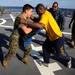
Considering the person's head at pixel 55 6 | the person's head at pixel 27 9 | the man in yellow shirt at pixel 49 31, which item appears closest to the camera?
the man in yellow shirt at pixel 49 31

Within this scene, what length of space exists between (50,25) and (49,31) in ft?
0.76

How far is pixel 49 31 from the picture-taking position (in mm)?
4914

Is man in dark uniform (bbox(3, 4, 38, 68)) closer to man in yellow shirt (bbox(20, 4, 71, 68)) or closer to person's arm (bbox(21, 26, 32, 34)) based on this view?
person's arm (bbox(21, 26, 32, 34))

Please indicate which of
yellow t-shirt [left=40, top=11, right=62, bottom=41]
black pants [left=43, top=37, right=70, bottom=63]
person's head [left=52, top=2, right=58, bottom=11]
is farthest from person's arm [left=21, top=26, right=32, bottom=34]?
person's head [left=52, top=2, right=58, bottom=11]

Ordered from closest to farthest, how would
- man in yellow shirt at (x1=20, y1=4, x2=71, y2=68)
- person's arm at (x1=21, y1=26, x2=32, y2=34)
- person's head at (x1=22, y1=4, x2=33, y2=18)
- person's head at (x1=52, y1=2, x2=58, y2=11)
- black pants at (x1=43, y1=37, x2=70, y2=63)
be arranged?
man in yellow shirt at (x1=20, y1=4, x2=71, y2=68)
person's arm at (x1=21, y1=26, x2=32, y2=34)
person's head at (x1=22, y1=4, x2=33, y2=18)
black pants at (x1=43, y1=37, x2=70, y2=63)
person's head at (x1=52, y1=2, x2=58, y2=11)

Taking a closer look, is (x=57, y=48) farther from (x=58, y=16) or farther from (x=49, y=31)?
(x=58, y=16)

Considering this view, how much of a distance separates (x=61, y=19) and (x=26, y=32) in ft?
10.00

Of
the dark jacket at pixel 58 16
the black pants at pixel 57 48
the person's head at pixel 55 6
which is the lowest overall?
the black pants at pixel 57 48

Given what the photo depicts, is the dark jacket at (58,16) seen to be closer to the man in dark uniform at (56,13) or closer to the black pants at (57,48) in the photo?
the man in dark uniform at (56,13)

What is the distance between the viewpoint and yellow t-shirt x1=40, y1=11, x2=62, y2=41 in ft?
14.8

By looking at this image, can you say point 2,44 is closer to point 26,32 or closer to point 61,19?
point 61,19

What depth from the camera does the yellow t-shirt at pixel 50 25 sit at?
4.53 m

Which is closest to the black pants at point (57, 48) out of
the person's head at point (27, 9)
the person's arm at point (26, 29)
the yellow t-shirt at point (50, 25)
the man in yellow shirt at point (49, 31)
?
the man in yellow shirt at point (49, 31)

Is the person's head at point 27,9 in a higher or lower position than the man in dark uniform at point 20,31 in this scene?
higher
